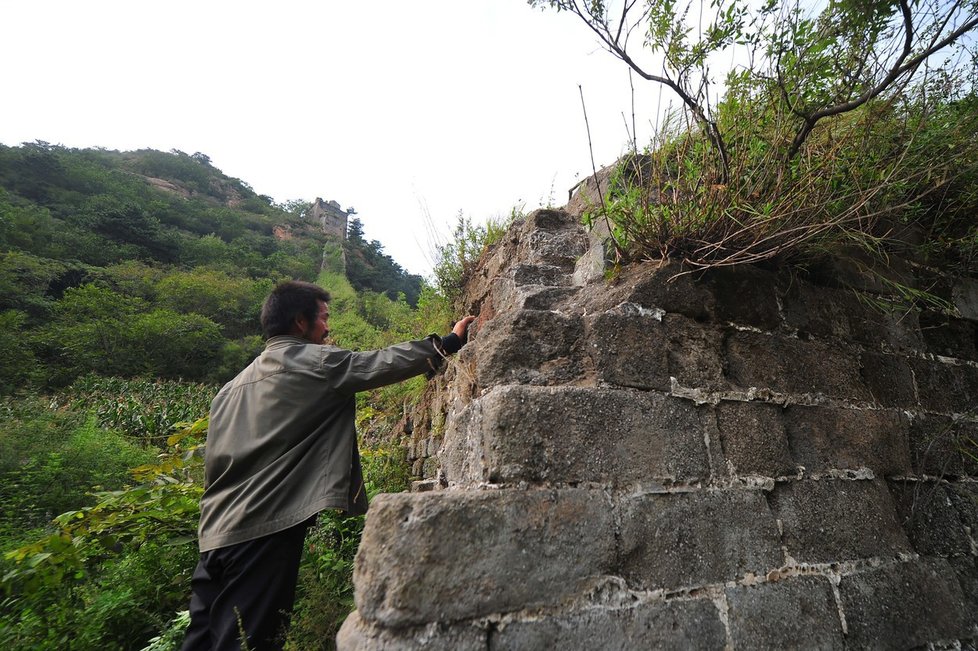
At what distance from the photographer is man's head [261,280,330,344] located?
2344mm

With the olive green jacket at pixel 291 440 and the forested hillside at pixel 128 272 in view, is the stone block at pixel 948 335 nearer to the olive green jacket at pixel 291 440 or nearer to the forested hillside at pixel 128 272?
the olive green jacket at pixel 291 440

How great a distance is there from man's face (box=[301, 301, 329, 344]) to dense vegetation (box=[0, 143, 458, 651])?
4.00ft

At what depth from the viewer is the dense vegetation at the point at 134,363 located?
8.81 ft

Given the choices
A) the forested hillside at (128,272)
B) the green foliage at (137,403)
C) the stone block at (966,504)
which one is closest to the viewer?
the stone block at (966,504)

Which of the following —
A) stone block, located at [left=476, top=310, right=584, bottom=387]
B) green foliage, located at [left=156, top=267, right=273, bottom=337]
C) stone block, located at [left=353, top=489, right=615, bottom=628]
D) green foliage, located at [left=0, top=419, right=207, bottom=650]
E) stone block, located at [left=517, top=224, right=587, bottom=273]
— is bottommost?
green foliage, located at [left=0, top=419, right=207, bottom=650]

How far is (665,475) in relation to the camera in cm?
139

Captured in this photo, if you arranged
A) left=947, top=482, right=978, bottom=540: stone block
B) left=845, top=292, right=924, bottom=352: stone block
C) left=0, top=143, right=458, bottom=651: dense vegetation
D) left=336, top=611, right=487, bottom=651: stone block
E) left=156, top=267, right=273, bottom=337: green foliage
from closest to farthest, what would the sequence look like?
left=336, top=611, right=487, bottom=651: stone block → left=947, top=482, right=978, bottom=540: stone block → left=845, top=292, right=924, bottom=352: stone block → left=0, top=143, right=458, bottom=651: dense vegetation → left=156, top=267, right=273, bottom=337: green foliage

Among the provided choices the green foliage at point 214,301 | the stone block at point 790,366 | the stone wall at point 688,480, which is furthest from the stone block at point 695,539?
the green foliage at point 214,301

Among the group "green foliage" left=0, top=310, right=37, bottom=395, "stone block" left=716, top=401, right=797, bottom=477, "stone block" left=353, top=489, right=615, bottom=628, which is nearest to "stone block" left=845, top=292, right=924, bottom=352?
"stone block" left=716, top=401, right=797, bottom=477

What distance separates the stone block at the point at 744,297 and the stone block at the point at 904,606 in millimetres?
914

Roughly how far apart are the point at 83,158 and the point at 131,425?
54534 mm

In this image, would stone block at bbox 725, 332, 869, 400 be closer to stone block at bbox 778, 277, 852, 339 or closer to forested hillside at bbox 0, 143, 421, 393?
stone block at bbox 778, 277, 852, 339

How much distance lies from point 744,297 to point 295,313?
6.88 ft

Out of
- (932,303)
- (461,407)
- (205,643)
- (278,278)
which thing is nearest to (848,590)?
(461,407)
